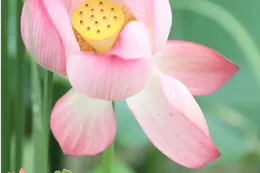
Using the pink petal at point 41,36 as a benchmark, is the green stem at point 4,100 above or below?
below

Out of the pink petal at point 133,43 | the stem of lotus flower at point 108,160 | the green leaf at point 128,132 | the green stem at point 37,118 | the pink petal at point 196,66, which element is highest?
the pink petal at point 133,43

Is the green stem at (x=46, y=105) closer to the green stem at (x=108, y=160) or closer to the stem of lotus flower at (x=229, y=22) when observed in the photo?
the green stem at (x=108, y=160)

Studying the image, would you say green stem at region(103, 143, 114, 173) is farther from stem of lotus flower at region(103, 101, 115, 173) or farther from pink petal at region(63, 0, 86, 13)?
pink petal at region(63, 0, 86, 13)

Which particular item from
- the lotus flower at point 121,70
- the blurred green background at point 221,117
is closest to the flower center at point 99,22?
the lotus flower at point 121,70

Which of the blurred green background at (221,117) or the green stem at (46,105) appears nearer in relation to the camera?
the green stem at (46,105)

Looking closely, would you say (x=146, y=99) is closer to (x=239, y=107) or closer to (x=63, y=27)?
(x=63, y=27)

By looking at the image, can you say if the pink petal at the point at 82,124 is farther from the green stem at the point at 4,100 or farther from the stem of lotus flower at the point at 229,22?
the stem of lotus flower at the point at 229,22

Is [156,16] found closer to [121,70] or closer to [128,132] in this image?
[121,70]
